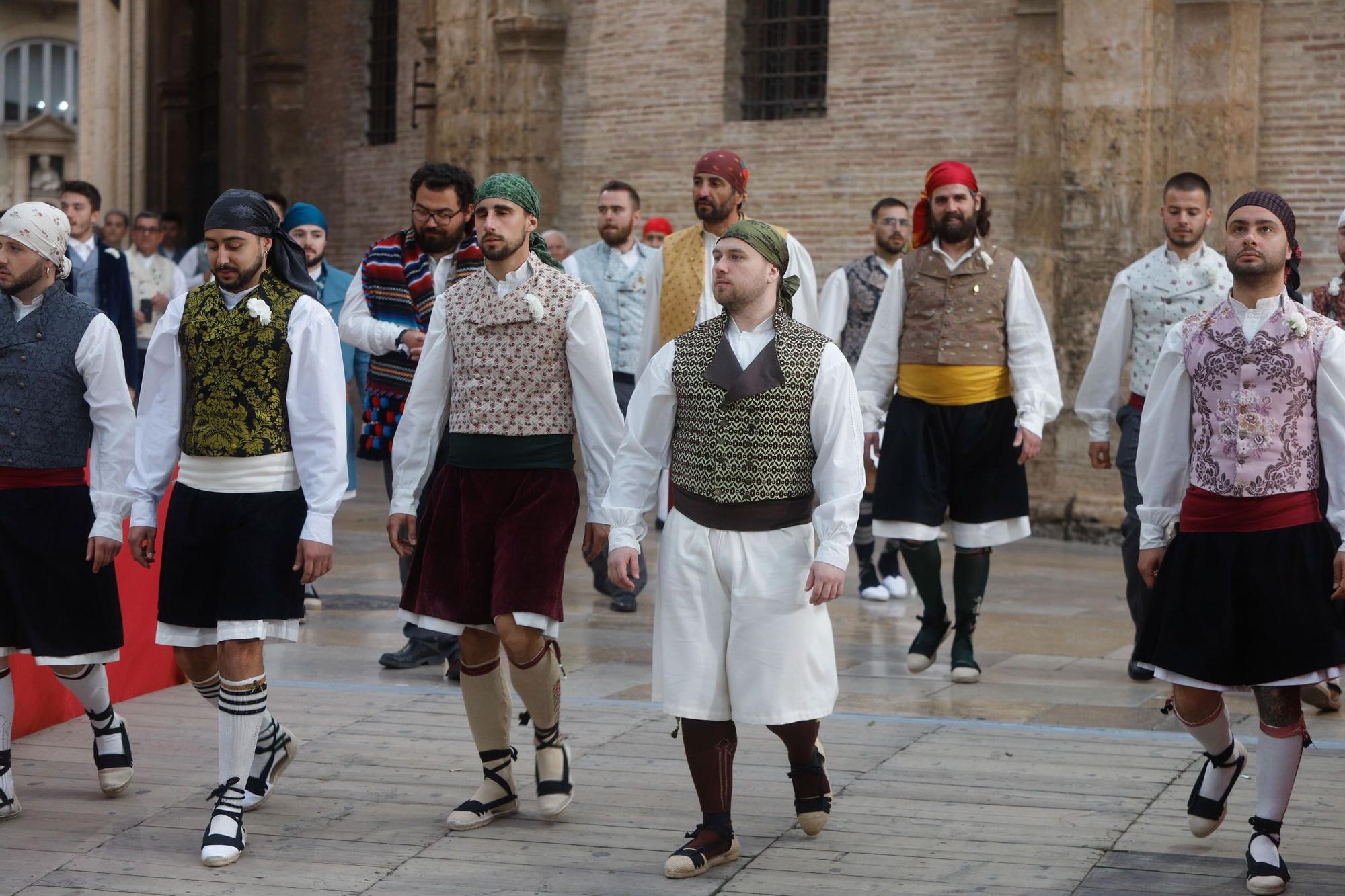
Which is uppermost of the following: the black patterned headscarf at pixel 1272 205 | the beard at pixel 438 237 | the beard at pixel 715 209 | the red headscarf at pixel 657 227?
the red headscarf at pixel 657 227

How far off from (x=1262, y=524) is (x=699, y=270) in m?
3.43

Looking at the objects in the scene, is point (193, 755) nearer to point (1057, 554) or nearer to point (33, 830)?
point (33, 830)

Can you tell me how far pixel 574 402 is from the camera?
5555mm

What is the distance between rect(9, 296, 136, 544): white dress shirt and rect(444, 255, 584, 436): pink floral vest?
1.00m

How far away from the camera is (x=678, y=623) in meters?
4.98

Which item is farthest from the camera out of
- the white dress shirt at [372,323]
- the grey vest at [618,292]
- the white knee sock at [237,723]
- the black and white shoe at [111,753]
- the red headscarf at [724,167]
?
the grey vest at [618,292]

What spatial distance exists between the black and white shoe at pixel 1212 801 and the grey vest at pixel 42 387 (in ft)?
11.2

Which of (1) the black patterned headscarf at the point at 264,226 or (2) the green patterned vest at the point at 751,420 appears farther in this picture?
(1) the black patterned headscarf at the point at 264,226

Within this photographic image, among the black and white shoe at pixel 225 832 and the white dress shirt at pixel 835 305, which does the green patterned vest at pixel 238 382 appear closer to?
the black and white shoe at pixel 225 832

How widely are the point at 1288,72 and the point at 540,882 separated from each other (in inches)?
376

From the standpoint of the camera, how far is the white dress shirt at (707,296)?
298 inches

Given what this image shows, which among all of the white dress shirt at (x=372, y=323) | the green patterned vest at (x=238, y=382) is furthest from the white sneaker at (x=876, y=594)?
the green patterned vest at (x=238, y=382)

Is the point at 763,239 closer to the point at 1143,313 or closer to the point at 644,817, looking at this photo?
the point at 644,817

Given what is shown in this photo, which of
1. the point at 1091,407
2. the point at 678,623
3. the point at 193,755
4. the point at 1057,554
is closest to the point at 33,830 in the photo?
the point at 193,755
